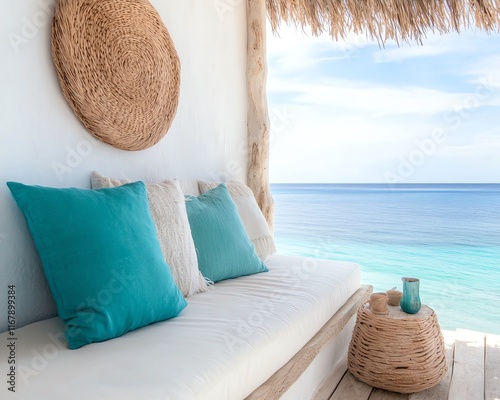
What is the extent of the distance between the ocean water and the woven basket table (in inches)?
108

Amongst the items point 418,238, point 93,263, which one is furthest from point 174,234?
point 418,238

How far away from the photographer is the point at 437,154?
10133mm

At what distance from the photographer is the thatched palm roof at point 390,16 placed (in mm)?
2891

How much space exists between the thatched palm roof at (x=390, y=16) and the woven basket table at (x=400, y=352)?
1973 mm

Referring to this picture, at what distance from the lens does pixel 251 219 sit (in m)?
2.48

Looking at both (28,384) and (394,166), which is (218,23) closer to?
(28,384)

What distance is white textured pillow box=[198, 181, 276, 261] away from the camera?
2447 millimetres

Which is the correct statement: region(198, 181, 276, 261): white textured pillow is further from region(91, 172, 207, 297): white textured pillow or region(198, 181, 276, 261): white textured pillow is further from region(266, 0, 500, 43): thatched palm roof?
region(266, 0, 500, 43): thatched palm roof

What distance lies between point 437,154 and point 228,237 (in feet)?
30.4

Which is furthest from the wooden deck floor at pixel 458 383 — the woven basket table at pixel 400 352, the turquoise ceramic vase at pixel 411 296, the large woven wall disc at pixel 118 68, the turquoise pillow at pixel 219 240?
the large woven wall disc at pixel 118 68

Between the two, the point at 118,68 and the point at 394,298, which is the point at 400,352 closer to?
the point at 394,298

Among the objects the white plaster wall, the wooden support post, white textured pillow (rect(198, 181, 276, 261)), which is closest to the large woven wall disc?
the white plaster wall

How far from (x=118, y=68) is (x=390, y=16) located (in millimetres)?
1994

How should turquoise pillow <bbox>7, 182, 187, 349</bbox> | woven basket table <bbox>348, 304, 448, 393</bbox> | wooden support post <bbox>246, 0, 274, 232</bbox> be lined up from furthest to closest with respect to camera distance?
wooden support post <bbox>246, 0, 274, 232</bbox> < woven basket table <bbox>348, 304, 448, 393</bbox> < turquoise pillow <bbox>7, 182, 187, 349</bbox>
